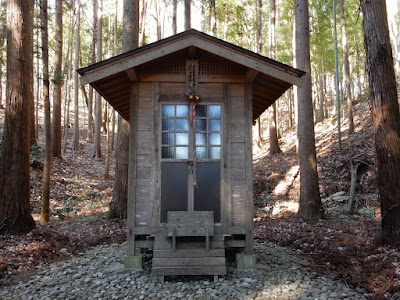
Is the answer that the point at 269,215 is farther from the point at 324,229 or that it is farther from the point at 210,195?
the point at 210,195

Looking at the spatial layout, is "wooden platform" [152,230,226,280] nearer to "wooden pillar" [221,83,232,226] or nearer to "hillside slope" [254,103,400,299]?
"wooden pillar" [221,83,232,226]

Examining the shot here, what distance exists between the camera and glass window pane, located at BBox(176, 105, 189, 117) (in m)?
5.43

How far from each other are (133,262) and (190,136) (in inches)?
96.2

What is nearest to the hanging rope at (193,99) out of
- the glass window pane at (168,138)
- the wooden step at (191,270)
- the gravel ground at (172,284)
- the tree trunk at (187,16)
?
the glass window pane at (168,138)

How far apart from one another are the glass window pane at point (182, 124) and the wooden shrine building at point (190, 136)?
0.06 feet

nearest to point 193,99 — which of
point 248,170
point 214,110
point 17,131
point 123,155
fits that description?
point 214,110

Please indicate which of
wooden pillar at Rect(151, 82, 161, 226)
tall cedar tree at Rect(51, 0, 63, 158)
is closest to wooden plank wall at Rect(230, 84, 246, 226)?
wooden pillar at Rect(151, 82, 161, 226)

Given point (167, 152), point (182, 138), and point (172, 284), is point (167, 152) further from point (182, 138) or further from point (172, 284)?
point (172, 284)

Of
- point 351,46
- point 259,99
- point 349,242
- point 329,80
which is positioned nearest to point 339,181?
point 349,242

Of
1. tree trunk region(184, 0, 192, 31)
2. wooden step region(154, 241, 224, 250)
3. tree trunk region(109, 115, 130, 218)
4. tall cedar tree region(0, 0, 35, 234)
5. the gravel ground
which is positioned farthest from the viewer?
tree trunk region(184, 0, 192, 31)

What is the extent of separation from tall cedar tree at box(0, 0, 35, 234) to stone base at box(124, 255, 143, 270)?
3145 mm

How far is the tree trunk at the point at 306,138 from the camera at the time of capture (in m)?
8.30

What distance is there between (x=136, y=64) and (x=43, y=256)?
4153 millimetres

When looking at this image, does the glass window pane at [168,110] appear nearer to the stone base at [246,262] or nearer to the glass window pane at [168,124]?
the glass window pane at [168,124]
